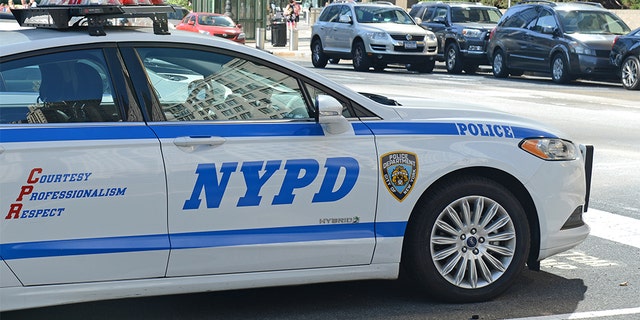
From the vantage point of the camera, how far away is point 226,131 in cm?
532

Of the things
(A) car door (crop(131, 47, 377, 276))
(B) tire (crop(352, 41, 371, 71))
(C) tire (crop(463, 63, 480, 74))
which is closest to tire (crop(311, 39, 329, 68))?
(B) tire (crop(352, 41, 371, 71))

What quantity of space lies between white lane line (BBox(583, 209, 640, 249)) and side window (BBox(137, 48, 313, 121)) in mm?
3093

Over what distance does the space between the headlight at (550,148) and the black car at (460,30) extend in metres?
23.3

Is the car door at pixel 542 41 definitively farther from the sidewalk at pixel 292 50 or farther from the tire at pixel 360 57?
the sidewalk at pixel 292 50

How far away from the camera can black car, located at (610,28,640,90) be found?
23.0 meters

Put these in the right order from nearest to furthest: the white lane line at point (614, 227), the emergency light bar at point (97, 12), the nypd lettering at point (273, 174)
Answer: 1. the nypd lettering at point (273, 174)
2. the emergency light bar at point (97, 12)
3. the white lane line at point (614, 227)

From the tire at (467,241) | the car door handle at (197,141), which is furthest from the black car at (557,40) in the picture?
the car door handle at (197,141)

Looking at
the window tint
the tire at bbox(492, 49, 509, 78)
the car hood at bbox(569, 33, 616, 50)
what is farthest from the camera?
the tire at bbox(492, 49, 509, 78)

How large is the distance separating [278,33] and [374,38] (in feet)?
49.2

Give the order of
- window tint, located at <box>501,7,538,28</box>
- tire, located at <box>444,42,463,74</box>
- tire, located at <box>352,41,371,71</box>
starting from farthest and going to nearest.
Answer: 1. tire, located at <box>444,42,463,74</box>
2. tire, located at <box>352,41,371,71</box>
3. window tint, located at <box>501,7,538,28</box>

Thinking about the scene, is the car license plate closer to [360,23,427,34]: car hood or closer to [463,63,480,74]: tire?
[360,23,427,34]: car hood

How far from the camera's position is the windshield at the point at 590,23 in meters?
25.0

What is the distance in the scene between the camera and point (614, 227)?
8062 millimetres

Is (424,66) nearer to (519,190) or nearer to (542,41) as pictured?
(542,41)
